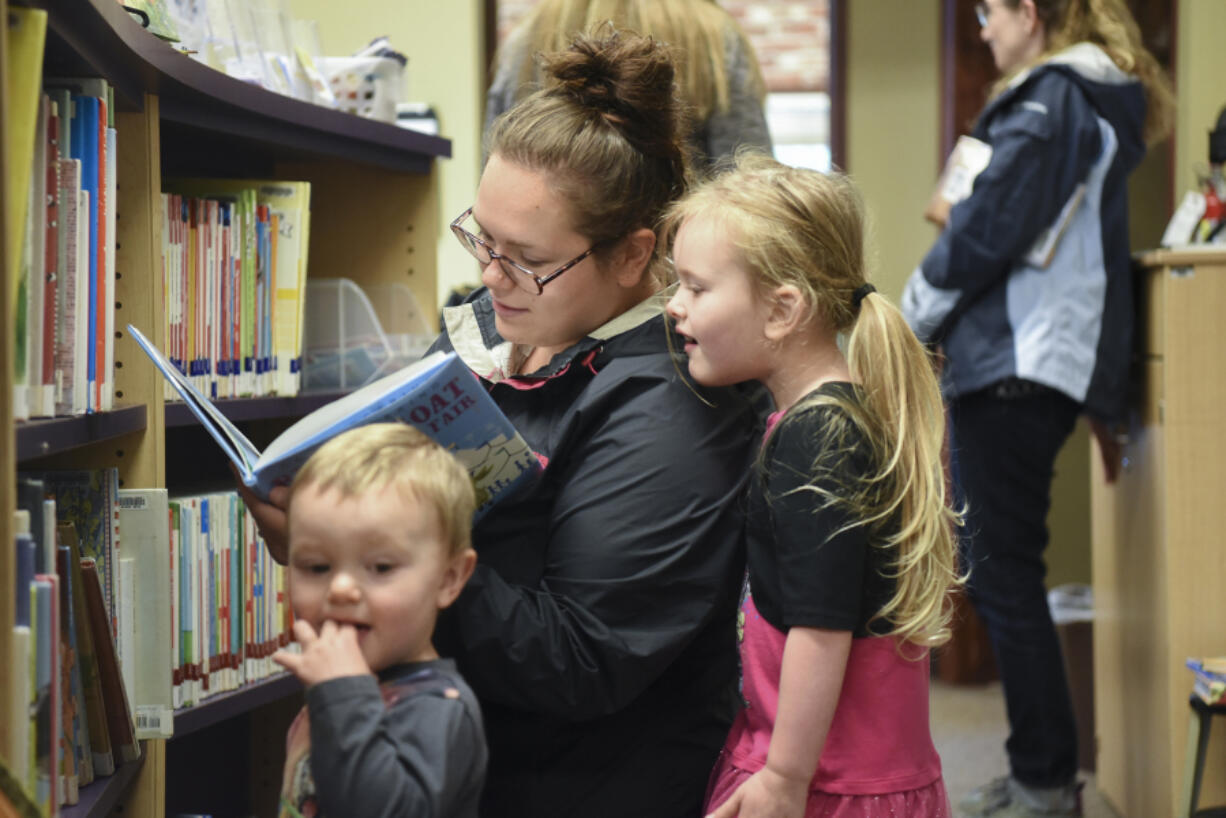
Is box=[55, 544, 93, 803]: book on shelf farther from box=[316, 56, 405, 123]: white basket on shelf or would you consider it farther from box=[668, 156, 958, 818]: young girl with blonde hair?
box=[316, 56, 405, 123]: white basket on shelf

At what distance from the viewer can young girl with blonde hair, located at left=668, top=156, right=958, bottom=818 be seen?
125 centimetres

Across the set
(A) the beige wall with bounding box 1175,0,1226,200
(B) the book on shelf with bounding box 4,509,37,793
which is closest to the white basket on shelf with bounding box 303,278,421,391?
(B) the book on shelf with bounding box 4,509,37,793

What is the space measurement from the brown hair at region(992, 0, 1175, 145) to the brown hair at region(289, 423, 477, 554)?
187 cm

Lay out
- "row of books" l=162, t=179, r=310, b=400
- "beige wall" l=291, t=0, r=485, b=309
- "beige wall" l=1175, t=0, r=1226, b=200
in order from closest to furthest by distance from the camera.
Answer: "row of books" l=162, t=179, r=310, b=400, "beige wall" l=1175, t=0, r=1226, b=200, "beige wall" l=291, t=0, r=485, b=309

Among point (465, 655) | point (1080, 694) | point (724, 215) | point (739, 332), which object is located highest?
point (724, 215)

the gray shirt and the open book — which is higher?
the open book

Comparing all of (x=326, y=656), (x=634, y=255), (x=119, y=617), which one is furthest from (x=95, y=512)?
(x=634, y=255)

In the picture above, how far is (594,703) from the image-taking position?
1.24 metres

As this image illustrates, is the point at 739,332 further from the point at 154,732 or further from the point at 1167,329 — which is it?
the point at 1167,329

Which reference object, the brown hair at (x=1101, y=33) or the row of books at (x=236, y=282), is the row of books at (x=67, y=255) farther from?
the brown hair at (x=1101, y=33)

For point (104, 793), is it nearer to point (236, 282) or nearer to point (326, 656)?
point (326, 656)

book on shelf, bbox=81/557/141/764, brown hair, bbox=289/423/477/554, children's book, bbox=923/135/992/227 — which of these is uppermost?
children's book, bbox=923/135/992/227

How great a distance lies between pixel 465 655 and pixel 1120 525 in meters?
1.99

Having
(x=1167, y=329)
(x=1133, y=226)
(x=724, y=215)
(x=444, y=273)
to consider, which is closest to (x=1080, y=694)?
(x=1167, y=329)
